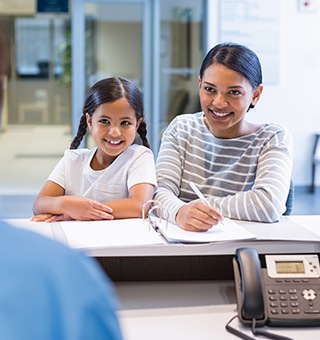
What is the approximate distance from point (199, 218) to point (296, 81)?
17.4 feet

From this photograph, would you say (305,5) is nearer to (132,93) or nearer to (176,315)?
(132,93)

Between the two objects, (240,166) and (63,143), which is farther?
(63,143)

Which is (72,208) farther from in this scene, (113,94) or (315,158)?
(315,158)

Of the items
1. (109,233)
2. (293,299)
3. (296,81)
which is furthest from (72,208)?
(296,81)

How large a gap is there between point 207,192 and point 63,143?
5.92m

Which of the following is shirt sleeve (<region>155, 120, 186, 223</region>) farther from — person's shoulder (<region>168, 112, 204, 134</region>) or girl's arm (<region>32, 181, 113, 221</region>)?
girl's arm (<region>32, 181, 113, 221</region>)

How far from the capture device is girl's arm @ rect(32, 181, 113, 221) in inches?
63.1

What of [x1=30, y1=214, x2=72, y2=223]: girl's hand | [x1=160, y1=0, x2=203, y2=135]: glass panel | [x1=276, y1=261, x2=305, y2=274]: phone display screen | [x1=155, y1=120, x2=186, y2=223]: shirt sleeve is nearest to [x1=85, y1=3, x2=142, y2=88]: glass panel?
[x1=160, y1=0, x2=203, y2=135]: glass panel

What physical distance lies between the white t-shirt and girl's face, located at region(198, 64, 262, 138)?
0.77 feet

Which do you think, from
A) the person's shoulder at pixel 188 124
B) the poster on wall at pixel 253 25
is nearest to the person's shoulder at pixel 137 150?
the person's shoulder at pixel 188 124

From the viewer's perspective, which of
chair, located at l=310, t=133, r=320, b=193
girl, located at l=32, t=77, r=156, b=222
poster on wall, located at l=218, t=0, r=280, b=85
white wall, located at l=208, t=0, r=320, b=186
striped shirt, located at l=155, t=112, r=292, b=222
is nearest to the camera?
striped shirt, located at l=155, t=112, r=292, b=222

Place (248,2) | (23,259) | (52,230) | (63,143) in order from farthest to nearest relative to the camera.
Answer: (63,143) → (248,2) → (52,230) → (23,259)

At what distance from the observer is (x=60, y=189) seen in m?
1.91

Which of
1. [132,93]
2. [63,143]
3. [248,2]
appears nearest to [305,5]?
[248,2]
